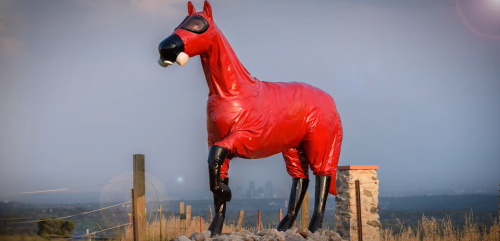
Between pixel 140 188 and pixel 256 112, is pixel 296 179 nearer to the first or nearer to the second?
pixel 256 112

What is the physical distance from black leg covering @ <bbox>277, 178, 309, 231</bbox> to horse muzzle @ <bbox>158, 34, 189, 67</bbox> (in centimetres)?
211

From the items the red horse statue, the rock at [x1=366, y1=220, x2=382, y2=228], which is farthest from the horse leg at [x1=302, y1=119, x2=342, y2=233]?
the rock at [x1=366, y1=220, x2=382, y2=228]

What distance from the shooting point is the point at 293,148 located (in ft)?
18.8

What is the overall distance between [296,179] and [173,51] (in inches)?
86.2

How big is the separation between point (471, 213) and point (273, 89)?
17.0 ft

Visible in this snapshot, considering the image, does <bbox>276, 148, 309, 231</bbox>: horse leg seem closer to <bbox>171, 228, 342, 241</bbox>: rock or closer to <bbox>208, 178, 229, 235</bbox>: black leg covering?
<bbox>171, 228, 342, 241</bbox>: rock

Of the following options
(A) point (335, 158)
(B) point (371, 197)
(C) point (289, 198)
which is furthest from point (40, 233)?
(B) point (371, 197)

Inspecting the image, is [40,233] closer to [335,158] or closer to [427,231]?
[335,158]

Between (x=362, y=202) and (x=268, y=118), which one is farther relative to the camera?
(x=362, y=202)

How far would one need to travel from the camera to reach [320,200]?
217 inches

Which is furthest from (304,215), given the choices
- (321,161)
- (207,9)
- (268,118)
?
(207,9)

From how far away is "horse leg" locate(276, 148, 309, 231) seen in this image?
568 cm

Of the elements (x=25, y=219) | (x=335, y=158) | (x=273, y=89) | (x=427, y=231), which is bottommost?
(x=427, y=231)

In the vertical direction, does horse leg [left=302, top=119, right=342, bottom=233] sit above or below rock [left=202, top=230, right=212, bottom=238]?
above
